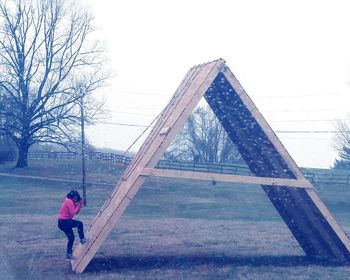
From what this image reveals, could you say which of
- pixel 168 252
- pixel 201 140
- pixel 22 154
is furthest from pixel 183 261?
pixel 201 140

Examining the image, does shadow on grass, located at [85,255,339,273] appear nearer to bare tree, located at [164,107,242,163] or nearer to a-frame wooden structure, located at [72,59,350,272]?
a-frame wooden structure, located at [72,59,350,272]

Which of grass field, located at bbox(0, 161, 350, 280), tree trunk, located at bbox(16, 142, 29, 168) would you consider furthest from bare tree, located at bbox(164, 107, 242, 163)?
grass field, located at bbox(0, 161, 350, 280)

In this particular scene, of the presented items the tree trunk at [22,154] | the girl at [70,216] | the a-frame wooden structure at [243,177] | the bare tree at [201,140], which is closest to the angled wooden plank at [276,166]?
the a-frame wooden structure at [243,177]

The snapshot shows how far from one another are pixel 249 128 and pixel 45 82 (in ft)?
127

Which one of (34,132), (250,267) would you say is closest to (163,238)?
(250,267)

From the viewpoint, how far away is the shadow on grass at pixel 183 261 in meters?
10.9

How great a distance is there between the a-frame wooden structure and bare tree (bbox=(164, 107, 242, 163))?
181 feet

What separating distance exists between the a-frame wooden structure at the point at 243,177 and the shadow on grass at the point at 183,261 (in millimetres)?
439

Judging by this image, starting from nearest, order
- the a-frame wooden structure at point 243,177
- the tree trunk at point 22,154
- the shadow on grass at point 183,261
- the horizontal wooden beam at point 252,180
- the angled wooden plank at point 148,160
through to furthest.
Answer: the angled wooden plank at point 148,160 < the a-frame wooden structure at point 243,177 < the horizontal wooden beam at point 252,180 < the shadow on grass at point 183,261 < the tree trunk at point 22,154

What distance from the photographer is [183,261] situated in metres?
11.6

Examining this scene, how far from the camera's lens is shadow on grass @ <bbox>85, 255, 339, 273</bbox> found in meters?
10.9

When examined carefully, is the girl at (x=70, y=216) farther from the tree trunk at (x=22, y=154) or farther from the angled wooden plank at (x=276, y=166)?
the tree trunk at (x=22, y=154)

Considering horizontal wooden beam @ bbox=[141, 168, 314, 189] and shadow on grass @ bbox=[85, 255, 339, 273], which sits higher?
horizontal wooden beam @ bbox=[141, 168, 314, 189]

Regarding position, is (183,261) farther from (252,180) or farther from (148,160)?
(148,160)
